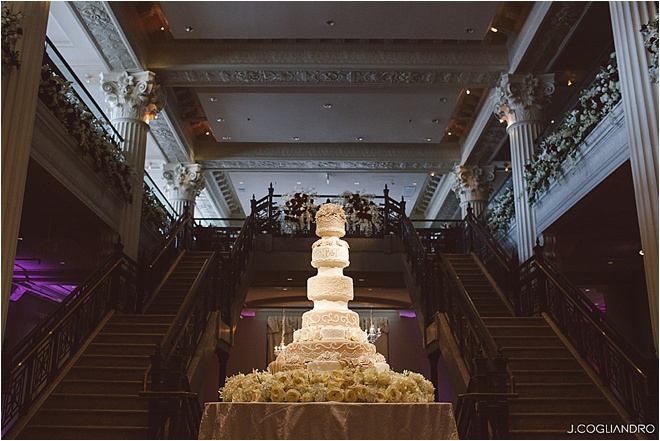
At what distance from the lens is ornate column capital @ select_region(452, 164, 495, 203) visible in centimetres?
2028

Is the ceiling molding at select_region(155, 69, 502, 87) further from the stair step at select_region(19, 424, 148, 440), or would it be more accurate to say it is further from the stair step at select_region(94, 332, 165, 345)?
the stair step at select_region(19, 424, 148, 440)

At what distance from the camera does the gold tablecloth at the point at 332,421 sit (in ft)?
14.7

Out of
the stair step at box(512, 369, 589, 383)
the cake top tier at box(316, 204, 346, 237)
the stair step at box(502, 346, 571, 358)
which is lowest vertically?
the stair step at box(512, 369, 589, 383)

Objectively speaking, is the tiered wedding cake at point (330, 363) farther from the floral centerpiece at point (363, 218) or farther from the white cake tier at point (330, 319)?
the floral centerpiece at point (363, 218)

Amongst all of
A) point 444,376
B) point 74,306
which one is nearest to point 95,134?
point 74,306

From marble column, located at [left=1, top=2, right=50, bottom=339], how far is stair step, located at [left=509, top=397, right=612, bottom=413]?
5763 millimetres

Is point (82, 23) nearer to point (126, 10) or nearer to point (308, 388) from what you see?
point (126, 10)

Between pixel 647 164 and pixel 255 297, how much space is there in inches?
544

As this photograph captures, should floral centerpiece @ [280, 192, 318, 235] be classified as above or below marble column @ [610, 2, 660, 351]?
above

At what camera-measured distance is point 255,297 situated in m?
19.1

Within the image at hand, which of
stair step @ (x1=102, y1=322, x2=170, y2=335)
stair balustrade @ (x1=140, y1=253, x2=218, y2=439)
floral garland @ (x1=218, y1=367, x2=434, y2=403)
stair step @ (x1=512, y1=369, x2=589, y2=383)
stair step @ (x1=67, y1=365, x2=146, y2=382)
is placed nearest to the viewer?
floral garland @ (x1=218, y1=367, x2=434, y2=403)

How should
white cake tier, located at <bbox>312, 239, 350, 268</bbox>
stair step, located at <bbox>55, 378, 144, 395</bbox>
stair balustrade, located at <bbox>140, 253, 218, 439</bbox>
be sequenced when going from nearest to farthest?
stair balustrade, located at <bbox>140, 253, 218, 439</bbox> < white cake tier, located at <bbox>312, 239, 350, 268</bbox> < stair step, located at <bbox>55, 378, 144, 395</bbox>

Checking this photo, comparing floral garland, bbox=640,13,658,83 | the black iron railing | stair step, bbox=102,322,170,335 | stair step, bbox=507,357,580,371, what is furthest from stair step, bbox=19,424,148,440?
floral garland, bbox=640,13,658,83

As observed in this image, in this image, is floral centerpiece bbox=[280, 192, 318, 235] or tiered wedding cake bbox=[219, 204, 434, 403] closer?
tiered wedding cake bbox=[219, 204, 434, 403]
